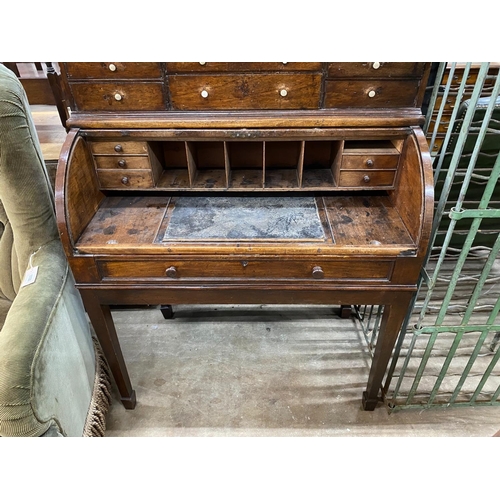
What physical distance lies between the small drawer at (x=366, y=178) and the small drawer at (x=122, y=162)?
0.74m

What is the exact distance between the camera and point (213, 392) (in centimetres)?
185

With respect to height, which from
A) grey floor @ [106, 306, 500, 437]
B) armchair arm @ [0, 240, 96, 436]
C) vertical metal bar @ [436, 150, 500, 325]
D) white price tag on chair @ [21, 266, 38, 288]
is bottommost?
grey floor @ [106, 306, 500, 437]

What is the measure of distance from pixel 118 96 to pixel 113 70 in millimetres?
80

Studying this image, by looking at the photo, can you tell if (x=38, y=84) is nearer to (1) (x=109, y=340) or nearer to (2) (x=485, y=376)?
(1) (x=109, y=340)

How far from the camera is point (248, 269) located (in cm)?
129

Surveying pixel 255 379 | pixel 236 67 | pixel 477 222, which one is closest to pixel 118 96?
pixel 236 67

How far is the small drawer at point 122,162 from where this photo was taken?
136cm

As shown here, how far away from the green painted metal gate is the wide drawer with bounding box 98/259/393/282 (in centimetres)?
27

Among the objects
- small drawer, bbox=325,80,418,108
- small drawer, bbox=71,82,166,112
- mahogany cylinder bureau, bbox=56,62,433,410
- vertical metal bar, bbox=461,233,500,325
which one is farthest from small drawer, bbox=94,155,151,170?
vertical metal bar, bbox=461,233,500,325

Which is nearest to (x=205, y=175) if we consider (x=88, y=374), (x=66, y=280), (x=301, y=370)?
(x=66, y=280)

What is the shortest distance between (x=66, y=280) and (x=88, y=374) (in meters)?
0.45

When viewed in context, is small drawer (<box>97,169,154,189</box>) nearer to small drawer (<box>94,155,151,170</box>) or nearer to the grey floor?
small drawer (<box>94,155,151,170</box>)

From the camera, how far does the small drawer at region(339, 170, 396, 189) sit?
1366 millimetres
